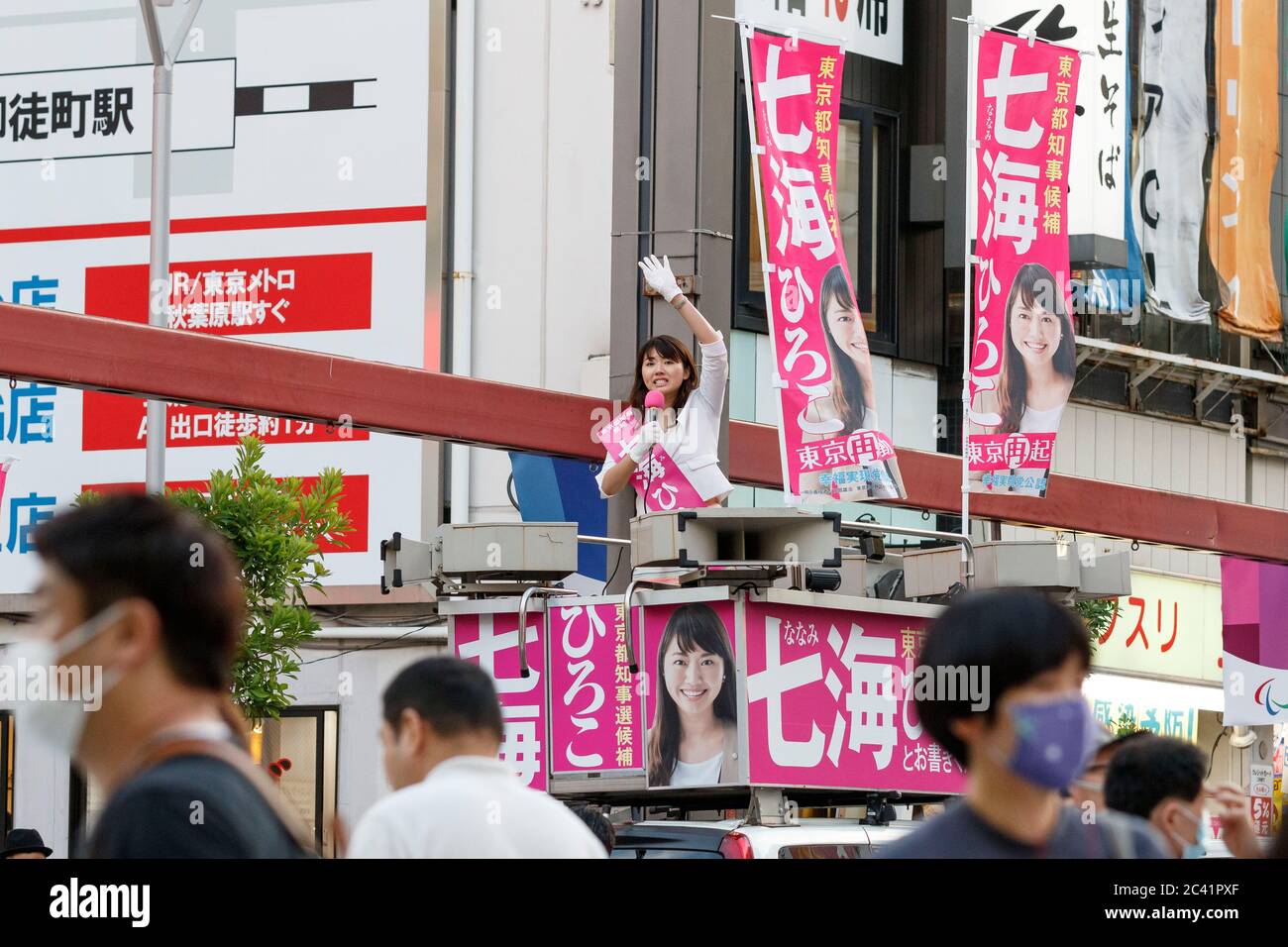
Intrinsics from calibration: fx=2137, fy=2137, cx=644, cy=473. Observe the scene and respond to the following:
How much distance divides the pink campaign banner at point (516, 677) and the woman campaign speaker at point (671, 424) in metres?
0.75

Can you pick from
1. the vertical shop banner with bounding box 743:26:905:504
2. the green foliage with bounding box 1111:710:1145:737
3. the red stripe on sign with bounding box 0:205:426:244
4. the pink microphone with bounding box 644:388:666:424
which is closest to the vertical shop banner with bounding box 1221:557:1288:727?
the green foliage with bounding box 1111:710:1145:737

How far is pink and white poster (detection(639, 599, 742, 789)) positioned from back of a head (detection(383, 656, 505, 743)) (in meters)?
3.02

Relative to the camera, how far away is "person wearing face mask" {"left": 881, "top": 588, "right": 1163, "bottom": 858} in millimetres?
2227

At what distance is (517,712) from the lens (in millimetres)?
6203

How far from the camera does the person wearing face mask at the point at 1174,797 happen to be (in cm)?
274

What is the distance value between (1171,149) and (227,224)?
27.7 feet

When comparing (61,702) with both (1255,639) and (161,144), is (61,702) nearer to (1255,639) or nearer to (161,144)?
(161,144)

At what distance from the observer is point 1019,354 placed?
13.8m

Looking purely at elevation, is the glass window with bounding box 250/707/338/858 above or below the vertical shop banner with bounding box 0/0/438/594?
below

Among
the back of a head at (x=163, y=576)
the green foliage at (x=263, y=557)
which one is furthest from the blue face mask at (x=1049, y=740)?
the green foliage at (x=263, y=557)

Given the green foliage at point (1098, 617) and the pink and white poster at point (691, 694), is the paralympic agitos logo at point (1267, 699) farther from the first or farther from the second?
the pink and white poster at point (691, 694)

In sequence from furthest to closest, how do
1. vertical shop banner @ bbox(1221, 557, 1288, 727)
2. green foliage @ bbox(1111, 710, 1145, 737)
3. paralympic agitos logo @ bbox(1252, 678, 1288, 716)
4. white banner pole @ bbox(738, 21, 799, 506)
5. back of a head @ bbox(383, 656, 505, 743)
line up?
1. vertical shop banner @ bbox(1221, 557, 1288, 727)
2. paralympic agitos logo @ bbox(1252, 678, 1288, 716)
3. white banner pole @ bbox(738, 21, 799, 506)
4. green foliage @ bbox(1111, 710, 1145, 737)
5. back of a head @ bbox(383, 656, 505, 743)

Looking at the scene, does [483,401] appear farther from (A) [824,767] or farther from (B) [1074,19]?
(B) [1074,19]

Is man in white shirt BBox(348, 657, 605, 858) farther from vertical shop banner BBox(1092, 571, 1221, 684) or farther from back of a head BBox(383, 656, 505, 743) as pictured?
vertical shop banner BBox(1092, 571, 1221, 684)
